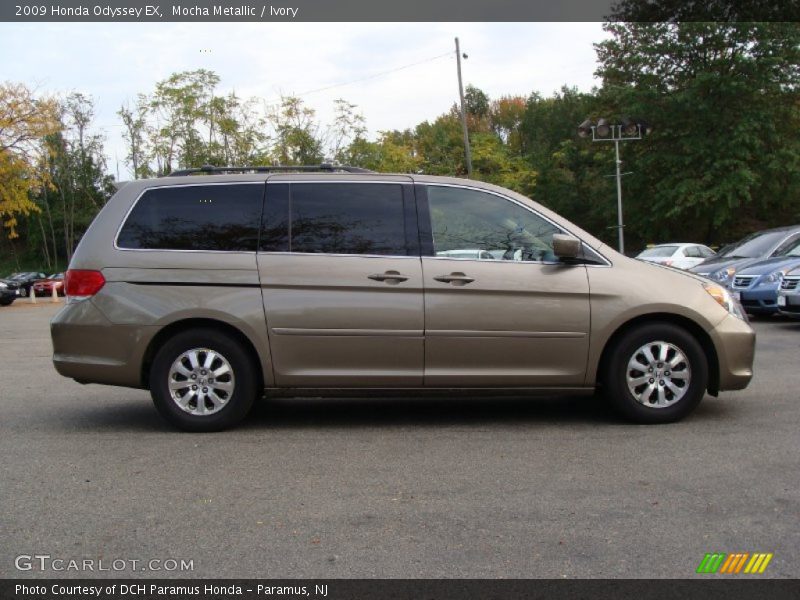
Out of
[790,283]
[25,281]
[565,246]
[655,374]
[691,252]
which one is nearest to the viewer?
[565,246]

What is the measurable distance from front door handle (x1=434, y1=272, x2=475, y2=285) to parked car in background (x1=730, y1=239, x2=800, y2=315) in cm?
849

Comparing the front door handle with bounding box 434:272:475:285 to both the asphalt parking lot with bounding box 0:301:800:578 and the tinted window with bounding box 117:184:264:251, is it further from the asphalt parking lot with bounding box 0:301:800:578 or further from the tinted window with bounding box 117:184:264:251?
the tinted window with bounding box 117:184:264:251

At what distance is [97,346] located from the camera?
19.3 feet

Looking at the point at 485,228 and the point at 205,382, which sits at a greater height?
the point at 485,228

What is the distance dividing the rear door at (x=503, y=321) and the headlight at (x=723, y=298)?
1014 millimetres

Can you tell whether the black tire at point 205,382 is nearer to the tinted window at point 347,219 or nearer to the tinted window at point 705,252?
the tinted window at point 347,219

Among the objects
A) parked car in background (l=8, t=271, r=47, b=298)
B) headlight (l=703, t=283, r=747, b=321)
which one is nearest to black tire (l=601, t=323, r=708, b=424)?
headlight (l=703, t=283, r=747, b=321)

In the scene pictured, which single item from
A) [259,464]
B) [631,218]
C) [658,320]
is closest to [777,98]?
[631,218]

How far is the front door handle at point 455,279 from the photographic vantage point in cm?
581

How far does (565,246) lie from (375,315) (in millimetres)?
1460

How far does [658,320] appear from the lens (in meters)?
5.95

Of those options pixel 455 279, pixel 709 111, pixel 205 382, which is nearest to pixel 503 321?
pixel 455 279
